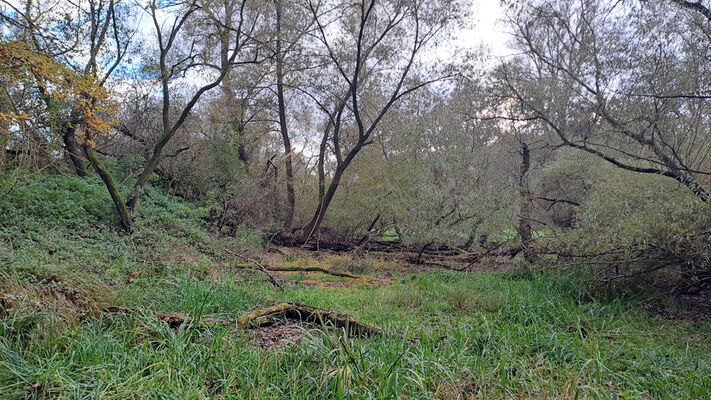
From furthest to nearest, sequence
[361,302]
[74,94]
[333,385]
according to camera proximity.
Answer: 1. [74,94]
2. [361,302]
3. [333,385]

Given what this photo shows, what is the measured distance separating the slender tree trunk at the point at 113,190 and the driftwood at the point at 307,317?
7.82 m

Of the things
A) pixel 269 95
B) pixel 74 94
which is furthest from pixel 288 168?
pixel 74 94

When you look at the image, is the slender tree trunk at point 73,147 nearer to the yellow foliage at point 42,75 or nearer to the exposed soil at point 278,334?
the yellow foliage at point 42,75

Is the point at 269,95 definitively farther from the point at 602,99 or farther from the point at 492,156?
the point at 602,99

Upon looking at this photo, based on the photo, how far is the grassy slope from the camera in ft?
8.57

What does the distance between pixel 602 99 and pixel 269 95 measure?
43.2ft

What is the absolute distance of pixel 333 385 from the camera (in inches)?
99.0

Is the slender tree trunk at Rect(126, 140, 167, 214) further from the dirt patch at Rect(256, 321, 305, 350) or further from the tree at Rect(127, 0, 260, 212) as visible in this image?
the dirt patch at Rect(256, 321, 305, 350)

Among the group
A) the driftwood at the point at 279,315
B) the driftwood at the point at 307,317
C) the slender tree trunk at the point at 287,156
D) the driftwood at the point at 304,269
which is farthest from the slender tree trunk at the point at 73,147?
the driftwood at the point at 307,317

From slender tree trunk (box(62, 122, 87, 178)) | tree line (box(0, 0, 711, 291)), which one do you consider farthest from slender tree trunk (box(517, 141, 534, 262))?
slender tree trunk (box(62, 122, 87, 178))

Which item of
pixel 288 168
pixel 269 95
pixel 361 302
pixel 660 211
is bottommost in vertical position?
pixel 361 302

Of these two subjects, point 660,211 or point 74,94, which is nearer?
point 660,211

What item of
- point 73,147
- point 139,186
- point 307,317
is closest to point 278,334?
point 307,317

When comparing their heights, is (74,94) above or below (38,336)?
above
